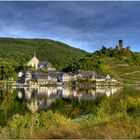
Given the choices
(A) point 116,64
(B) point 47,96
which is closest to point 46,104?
(B) point 47,96

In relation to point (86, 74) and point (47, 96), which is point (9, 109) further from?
point (86, 74)

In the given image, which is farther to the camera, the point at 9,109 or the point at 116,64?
the point at 116,64

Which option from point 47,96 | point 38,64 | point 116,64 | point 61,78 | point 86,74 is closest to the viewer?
point 47,96

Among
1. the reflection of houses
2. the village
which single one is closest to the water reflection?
the village

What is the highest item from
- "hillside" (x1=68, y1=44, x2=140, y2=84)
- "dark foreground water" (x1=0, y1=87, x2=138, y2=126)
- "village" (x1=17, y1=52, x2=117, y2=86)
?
"hillside" (x1=68, y1=44, x2=140, y2=84)

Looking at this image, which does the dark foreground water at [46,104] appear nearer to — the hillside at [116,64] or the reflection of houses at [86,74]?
the reflection of houses at [86,74]

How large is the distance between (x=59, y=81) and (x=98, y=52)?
49.1 metres

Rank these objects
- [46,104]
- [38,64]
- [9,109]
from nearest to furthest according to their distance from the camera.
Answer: [9,109], [46,104], [38,64]

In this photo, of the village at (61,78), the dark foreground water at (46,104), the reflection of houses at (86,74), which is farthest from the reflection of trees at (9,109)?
the reflection of houses at (86,74)

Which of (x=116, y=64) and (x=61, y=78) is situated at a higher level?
(x=116, y=64)

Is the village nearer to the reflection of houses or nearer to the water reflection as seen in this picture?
the reflection of houses

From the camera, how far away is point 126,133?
843 centimetres

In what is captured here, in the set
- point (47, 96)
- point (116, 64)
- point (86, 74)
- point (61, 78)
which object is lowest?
point (47, 96)

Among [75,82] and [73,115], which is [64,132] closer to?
[73,115]
